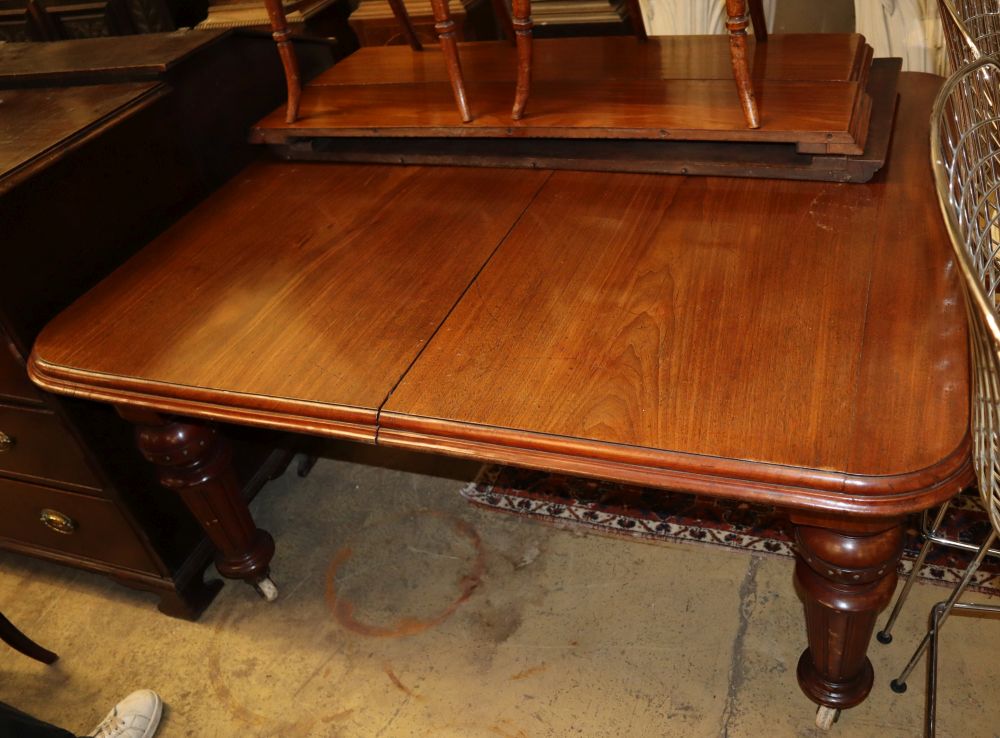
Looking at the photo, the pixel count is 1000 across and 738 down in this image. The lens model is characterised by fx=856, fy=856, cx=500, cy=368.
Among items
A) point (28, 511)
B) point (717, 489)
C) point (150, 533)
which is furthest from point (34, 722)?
point (717, 489)

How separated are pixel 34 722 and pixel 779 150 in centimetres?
164

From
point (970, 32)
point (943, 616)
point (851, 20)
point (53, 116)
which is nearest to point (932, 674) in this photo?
point (943, 616)

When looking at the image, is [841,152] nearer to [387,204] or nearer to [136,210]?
[387,204]

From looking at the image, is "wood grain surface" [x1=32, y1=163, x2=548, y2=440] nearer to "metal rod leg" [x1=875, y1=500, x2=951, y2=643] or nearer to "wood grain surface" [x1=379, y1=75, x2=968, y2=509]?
"wood grain surface" [x1=379, y1=75, x2=968, y2=509]

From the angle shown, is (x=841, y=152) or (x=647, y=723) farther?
(x=647, y=723)

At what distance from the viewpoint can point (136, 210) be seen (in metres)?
1.68

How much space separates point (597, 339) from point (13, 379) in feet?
3.56

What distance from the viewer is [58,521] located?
1833 mm

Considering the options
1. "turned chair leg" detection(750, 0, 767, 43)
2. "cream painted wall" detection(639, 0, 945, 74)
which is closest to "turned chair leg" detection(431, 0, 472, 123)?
"turned chair leg" detection(750, 0, 767, 43)

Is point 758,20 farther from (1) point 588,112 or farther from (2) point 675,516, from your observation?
(2) point 675,516

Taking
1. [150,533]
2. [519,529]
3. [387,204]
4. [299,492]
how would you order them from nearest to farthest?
1. [387,204]
2. [150,533]
3. [519,529]
4. [299,492]

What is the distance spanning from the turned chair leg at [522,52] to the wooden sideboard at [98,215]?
68 cm

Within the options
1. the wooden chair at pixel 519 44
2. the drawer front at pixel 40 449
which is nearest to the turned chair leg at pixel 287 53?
the wooden chair at pixel 519 44

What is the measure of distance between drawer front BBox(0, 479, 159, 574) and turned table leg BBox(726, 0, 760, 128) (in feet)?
4.66
